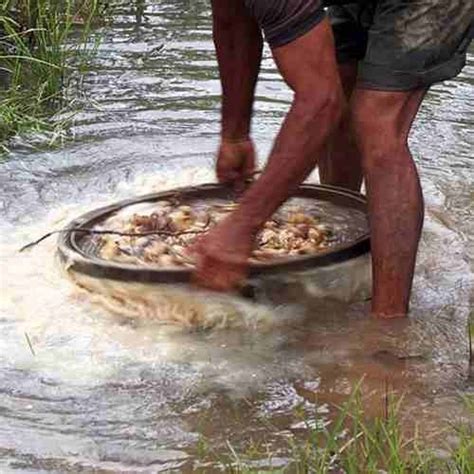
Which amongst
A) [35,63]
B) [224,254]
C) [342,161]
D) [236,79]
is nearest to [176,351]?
[224,254]

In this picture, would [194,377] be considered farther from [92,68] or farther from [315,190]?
[92,68]

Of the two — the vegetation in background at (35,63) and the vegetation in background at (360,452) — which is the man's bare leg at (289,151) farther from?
the vegetation in background at (35,63)

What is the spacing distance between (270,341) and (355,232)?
67 centimetres

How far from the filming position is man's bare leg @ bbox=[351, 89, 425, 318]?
3.63 meters

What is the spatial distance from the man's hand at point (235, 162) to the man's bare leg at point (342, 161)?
1.25 feet

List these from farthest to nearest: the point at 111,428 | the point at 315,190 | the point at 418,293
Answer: the point at 315,190
the point at 418,293
the point at 111,428

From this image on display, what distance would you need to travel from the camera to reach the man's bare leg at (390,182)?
143 inches

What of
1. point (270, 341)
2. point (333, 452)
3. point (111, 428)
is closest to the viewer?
point (333, 452)

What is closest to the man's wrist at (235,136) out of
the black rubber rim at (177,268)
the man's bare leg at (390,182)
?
the black rubber rim at (177,268)

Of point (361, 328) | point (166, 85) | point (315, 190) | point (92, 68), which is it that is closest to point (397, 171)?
point (361, 328)

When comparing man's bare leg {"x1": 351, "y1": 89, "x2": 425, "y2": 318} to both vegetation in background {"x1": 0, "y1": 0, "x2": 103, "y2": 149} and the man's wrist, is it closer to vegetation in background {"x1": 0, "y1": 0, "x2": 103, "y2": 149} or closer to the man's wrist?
the man's wrist

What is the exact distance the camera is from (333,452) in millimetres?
2947

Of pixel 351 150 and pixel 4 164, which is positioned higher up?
pixel 351 150

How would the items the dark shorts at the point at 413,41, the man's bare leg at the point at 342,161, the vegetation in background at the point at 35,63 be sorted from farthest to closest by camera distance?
1. the vegetation in background at the point at 35,63
2. the man's bare leg at the point at 342,161
3. the dark shorts at the point at 413,41
